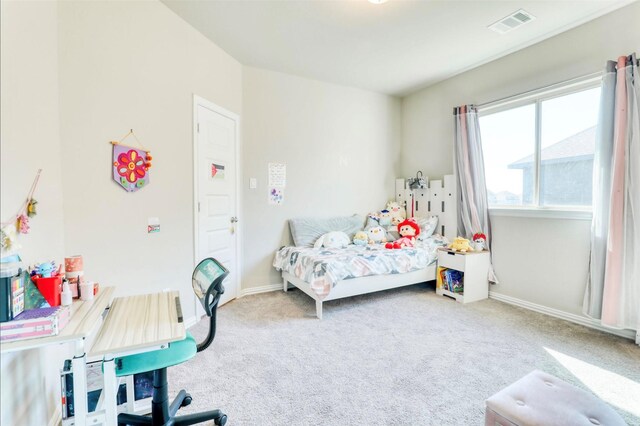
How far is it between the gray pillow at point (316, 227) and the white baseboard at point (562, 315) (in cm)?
187

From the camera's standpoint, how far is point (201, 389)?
178 cm

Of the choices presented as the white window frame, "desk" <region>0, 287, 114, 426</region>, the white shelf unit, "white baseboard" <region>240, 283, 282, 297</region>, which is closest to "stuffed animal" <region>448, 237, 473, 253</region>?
the white shelf unit

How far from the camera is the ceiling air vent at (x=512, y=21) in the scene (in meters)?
2.52

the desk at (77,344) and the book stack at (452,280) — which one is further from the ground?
the desk at (77,344)

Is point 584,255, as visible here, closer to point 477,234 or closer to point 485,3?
point 477,234

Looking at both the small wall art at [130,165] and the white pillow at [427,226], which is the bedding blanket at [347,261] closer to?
the white pillow at [427,226]

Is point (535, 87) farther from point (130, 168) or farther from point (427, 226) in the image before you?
point (130, 168)

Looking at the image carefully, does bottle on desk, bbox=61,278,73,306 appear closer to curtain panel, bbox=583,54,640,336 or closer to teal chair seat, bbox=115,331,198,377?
teal chair seat, bbox=115,331,198,377

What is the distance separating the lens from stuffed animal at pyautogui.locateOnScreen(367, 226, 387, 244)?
3.96 meters

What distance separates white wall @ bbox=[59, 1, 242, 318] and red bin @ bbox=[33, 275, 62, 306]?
81 cm

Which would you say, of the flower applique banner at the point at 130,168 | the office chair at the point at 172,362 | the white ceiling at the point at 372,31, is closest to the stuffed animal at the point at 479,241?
the white ceiling at the point at 372,31

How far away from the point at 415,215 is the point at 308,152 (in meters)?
1.83

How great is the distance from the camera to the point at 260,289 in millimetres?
3641

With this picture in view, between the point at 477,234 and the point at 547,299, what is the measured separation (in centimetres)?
90
